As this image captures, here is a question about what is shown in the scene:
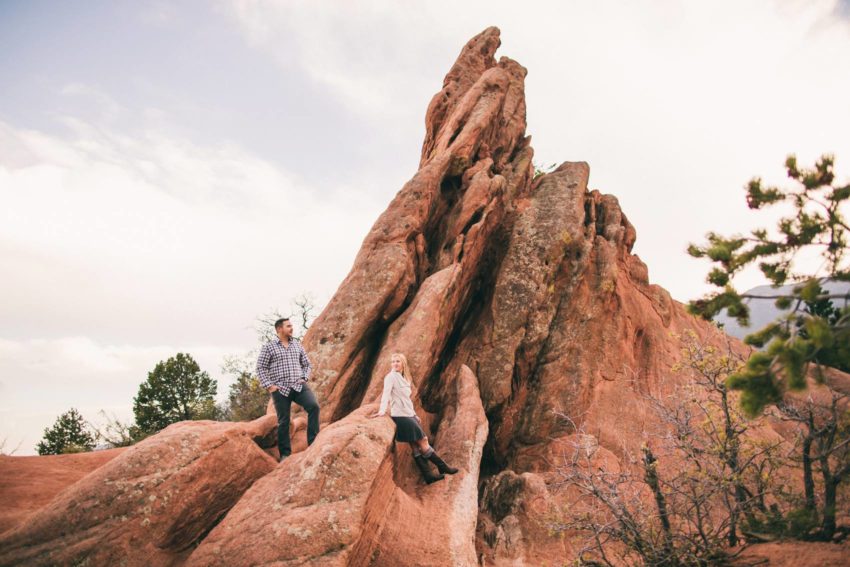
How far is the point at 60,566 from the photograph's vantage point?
6.18m

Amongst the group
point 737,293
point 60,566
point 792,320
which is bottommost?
point 60,566

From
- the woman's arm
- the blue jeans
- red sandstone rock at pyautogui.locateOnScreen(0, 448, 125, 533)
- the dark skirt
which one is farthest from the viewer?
the blue jeans

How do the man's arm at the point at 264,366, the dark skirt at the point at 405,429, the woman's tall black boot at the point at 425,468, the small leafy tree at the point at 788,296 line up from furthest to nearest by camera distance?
the woman's tall black boot at the point at 425,468 < the man's arm at the point at 264,366 < the dark skirt at the point at 405,429 < the small leafy tree at the point at 788,296

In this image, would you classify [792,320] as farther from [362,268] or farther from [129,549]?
[362,268]

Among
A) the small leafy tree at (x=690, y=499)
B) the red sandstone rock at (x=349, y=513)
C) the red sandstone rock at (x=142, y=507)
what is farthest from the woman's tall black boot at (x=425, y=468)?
the red sandstone rock at (x=142, y=507)

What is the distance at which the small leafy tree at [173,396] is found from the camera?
35.0 metres

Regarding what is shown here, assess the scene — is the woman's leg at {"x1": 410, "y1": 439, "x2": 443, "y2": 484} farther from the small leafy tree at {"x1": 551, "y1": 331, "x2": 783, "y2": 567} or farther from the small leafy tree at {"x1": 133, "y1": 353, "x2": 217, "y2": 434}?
the small leafy tree at {"x1": 133, "y1": 353, "x2": 217, "y2": 434}

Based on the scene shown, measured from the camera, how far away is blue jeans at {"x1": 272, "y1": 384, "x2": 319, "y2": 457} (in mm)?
9695

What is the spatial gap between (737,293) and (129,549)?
370 inches

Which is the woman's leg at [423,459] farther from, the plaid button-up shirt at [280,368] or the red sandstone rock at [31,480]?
the red sandstone rock at [31,480]

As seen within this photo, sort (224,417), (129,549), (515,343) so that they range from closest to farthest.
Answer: (129,549) → (515,343) → (224,417)

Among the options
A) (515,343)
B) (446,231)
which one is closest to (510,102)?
(446,231)

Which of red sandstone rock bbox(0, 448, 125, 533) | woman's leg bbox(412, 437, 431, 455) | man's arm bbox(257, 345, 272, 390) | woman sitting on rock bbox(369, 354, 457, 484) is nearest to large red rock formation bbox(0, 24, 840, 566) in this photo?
woman sitting on rock bbox(369, 354, 457, 484)

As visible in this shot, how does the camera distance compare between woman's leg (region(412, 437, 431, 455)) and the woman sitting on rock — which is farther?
woman's leg (region(412, 437, 431, 455))
